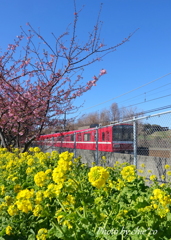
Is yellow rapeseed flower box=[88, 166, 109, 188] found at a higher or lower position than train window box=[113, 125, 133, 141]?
lower

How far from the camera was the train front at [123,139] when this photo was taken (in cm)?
946

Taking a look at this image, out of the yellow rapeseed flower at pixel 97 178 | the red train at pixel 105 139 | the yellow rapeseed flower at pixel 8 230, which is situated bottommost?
the yellow rapeseed flower at pixel 8 230

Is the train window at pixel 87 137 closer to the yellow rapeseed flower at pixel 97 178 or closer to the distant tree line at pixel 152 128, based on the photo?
the distant tree line at pixel 152 128

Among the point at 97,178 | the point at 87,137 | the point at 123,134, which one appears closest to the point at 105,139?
the point at 87,137

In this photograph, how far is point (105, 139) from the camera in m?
13.1

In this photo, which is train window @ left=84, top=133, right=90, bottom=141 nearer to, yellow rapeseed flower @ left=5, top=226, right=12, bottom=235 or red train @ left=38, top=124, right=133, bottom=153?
red train @ left=38, top=124, right=133, bottom=153

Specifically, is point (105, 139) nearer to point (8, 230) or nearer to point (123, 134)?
point (123, 134)

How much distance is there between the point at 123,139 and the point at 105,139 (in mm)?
3128

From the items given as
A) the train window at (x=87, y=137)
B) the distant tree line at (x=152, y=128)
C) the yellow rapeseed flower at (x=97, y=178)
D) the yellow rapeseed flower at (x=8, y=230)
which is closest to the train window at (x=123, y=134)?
the distant tree line at (x=152, y=128)

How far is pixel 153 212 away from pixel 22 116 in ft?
A: 20.9

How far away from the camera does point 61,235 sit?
1731 millimetres

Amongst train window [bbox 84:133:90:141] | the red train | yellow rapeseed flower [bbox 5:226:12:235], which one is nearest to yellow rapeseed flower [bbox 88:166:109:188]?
yellow rapeseed flower [bbox 5:226:12:235]

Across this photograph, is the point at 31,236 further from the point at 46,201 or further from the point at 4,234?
the point at 46,201

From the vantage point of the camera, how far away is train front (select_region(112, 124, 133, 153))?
373 inches
